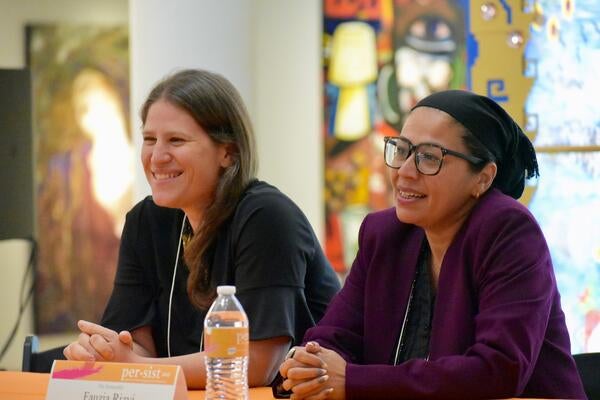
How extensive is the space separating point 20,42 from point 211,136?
470 cm

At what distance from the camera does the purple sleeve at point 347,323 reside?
2.56m

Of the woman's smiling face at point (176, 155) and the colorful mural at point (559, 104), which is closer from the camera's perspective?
the woman's smiling face at point (176, 155)

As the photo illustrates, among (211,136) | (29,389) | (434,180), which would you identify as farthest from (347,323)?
(29,389)

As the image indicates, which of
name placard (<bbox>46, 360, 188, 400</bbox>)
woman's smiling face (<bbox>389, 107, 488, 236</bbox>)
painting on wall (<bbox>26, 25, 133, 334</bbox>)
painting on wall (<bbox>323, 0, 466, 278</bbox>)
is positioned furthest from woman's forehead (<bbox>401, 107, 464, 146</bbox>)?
painting on wall (<bbox>26, 25, 133, 334</bbox>)

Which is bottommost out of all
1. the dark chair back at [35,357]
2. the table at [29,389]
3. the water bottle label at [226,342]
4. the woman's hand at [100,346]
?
the dark chair back at [35,357]

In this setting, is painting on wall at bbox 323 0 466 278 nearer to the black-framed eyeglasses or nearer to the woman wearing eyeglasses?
the woman wearing eyeglasses

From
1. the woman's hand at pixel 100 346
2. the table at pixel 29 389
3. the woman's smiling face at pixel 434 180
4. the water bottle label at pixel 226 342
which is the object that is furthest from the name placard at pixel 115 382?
the woman's smiling face at pixel 434 180

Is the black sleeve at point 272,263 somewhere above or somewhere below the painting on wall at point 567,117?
below

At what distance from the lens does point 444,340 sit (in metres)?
2.38

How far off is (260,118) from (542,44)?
8.61ft

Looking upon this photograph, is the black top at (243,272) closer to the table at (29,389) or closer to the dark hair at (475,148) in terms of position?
the table at (29,389)

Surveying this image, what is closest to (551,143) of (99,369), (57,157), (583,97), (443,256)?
(583,97)

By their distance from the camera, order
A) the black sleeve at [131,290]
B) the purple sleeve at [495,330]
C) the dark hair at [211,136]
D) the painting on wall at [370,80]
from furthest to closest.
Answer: the painting on wall at [370,80]
the black sleeve at [131,290]
the dark hair at [211,136]
the purple sleeve at [495,330]

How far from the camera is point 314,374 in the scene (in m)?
2.22
